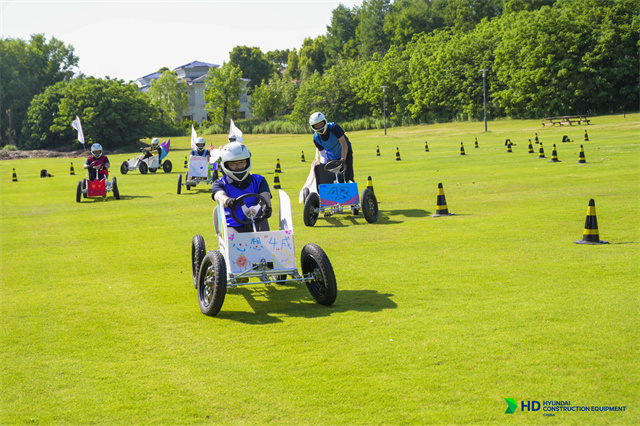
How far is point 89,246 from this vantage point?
12.3 m

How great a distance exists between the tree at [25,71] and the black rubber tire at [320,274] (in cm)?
8476

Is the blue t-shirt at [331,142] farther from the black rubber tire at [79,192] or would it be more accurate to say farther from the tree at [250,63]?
the tree at [250,63]

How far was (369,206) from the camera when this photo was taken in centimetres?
1334

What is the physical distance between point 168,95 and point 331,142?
89.4m

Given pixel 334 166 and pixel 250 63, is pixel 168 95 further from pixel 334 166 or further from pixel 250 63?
pixel 334 166

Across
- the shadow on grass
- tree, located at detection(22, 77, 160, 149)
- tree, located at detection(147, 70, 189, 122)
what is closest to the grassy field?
the shadow on grass

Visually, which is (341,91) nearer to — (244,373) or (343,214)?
(343,214)

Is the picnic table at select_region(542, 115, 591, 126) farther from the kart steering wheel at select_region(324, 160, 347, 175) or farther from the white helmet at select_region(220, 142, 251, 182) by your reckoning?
the white helmet at select_region(220, 142, 251, 182)

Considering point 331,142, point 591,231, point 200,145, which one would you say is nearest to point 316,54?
point 200,145

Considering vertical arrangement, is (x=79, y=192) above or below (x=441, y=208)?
above

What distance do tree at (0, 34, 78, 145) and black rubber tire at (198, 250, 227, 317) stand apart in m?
84.4

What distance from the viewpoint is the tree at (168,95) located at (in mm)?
98312

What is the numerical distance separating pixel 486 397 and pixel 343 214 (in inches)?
417

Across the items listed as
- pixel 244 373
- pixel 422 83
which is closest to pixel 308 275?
pixel 244 373
